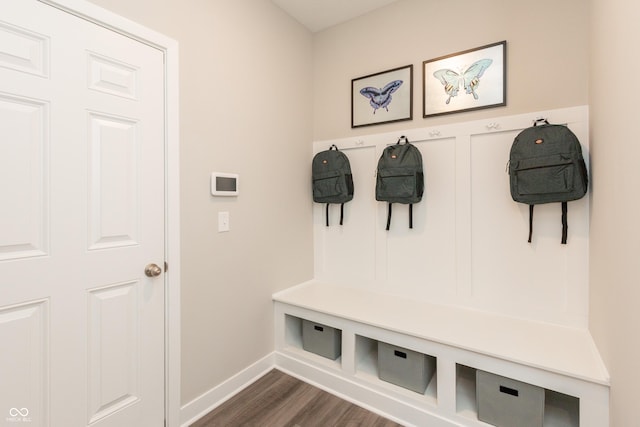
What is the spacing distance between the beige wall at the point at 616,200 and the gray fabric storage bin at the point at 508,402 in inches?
10.9

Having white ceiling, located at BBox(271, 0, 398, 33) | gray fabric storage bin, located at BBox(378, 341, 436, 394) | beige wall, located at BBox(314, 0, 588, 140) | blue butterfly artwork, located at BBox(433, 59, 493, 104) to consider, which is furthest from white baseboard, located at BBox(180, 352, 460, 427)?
white ceiling, located at BBox(271, 0, 398, 33)

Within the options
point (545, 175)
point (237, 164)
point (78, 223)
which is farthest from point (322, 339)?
point (545, 175)

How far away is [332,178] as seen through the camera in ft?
8.02

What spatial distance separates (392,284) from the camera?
2314mm

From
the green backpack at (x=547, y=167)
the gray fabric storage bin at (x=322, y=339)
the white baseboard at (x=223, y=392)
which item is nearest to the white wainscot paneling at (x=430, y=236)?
the green backpack at (x=547, y=167)

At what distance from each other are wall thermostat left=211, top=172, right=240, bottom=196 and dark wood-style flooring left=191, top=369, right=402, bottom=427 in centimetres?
132

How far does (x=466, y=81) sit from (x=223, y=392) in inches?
100

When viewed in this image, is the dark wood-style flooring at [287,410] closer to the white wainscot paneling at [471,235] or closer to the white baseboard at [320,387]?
the white baseboard at [320,387]

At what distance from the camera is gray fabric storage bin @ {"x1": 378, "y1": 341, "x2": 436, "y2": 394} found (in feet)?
5.80

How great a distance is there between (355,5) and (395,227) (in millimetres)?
1732

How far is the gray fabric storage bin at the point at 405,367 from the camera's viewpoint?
1768 millimetres

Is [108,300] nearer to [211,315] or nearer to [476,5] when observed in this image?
[211,315]

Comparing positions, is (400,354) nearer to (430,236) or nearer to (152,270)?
(430,236)

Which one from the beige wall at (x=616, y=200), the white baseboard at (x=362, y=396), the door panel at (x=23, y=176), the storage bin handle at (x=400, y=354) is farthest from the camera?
the storage bin handle at (x=400, y=354)
